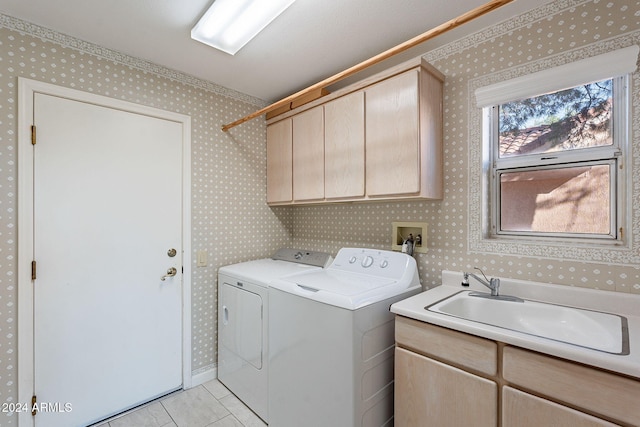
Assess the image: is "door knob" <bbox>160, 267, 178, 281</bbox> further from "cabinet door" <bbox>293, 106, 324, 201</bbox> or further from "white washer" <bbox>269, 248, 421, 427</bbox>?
"cabinet door" <bbox>293, 106, 324, 201</bbox>

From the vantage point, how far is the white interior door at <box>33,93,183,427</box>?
168cm

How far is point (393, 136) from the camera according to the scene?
67.7 inches

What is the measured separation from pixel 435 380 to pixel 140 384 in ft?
6.45

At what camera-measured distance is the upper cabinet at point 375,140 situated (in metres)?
1.65

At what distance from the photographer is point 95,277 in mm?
1823

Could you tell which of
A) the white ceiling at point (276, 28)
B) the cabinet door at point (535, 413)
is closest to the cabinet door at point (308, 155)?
the white ceiling at point (276, 28)

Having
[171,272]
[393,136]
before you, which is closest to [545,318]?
[393,136]

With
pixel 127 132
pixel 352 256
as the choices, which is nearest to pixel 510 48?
pixel 352 256

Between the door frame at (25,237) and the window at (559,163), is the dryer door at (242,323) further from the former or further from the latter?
the window at (559,163)

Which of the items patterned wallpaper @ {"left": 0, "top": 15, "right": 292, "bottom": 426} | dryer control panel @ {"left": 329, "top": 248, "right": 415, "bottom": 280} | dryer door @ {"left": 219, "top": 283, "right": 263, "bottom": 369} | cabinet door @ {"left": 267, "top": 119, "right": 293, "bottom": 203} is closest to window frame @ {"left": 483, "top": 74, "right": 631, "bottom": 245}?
dryer control panel @ {"left": 329, "top": 248, "right": 415, "bottom": 280}

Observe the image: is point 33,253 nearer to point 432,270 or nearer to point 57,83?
point 57,83

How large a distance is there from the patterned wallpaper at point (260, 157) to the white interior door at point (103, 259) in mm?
129

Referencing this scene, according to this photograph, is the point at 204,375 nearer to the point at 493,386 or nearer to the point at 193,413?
the point at 193,413

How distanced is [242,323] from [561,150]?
88.2 inches
